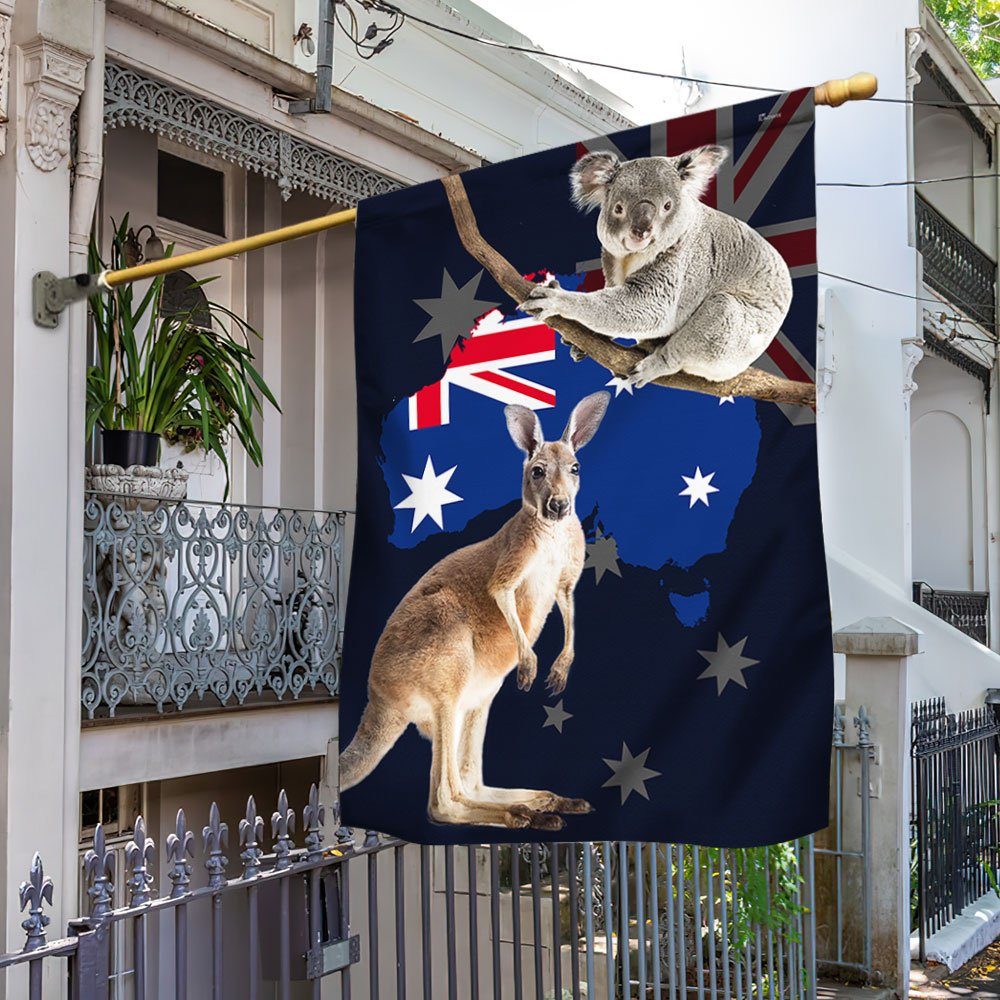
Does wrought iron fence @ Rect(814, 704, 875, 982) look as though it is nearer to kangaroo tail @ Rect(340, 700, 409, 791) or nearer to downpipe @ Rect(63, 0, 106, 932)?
downpipe @ Rect(63, 0, 106, 932)

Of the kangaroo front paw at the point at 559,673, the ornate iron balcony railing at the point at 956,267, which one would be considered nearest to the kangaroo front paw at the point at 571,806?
the kangaroo front paw at the point at 559,673

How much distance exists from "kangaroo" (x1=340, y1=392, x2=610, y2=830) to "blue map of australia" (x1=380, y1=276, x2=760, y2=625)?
5 cm

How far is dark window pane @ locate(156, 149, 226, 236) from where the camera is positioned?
30.4 ft

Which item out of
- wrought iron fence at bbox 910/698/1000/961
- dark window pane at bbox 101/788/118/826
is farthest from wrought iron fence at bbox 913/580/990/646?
dark window pane at bbox 101/788/118/826

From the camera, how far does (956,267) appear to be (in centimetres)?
1622

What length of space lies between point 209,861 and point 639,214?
82.6 inches

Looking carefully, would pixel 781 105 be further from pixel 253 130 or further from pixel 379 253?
pixel 253 130

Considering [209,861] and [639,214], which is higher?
[639,214]

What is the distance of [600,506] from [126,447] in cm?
437

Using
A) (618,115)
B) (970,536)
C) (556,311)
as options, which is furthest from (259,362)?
(970,536)

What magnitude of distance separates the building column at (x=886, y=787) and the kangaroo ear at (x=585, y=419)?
4.65 metres

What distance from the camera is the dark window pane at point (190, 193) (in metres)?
9.27

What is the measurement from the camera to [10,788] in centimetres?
585

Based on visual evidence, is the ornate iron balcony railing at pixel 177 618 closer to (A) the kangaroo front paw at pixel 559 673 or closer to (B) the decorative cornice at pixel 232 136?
(B) the decorative cornice at pixel 232 136
